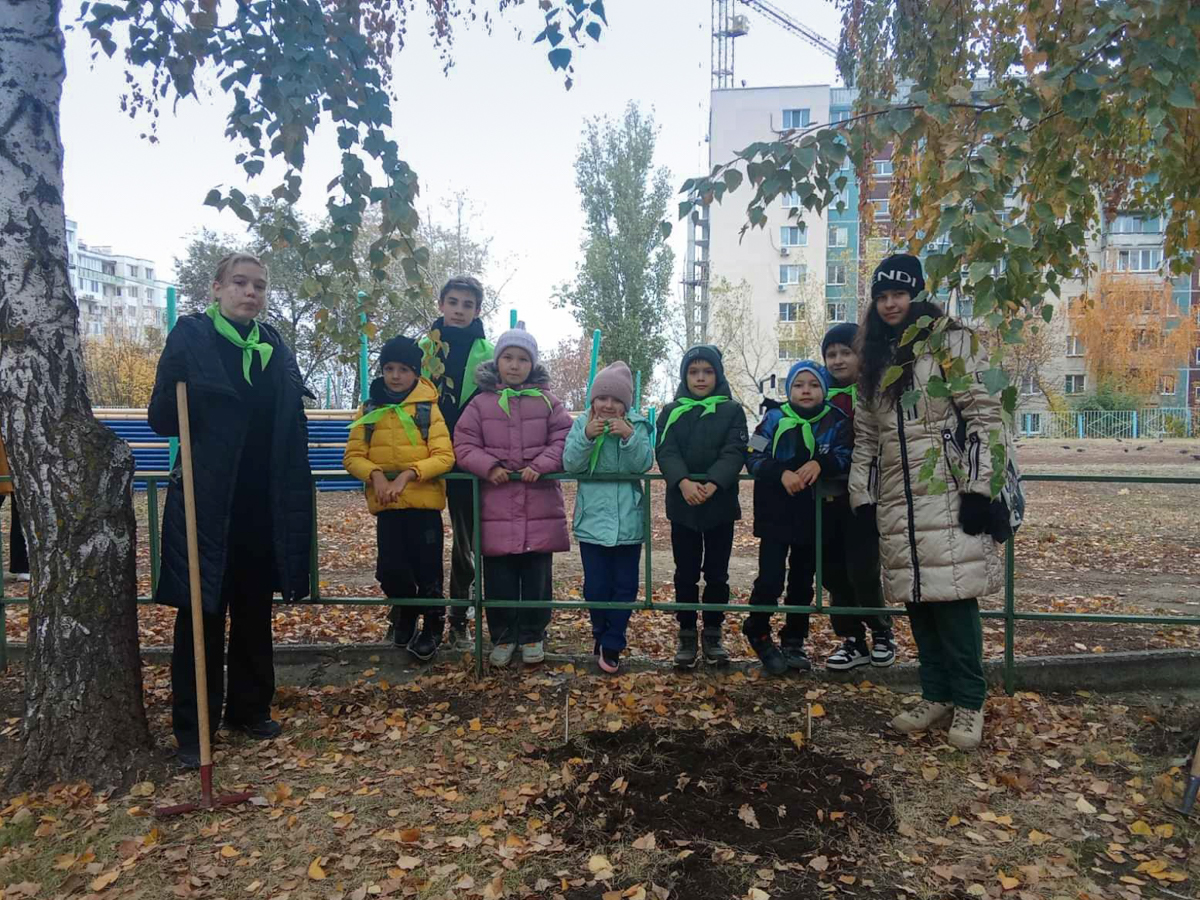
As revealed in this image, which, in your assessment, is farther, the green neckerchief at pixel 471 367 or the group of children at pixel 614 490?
the green neckerchief at pixel 471 367

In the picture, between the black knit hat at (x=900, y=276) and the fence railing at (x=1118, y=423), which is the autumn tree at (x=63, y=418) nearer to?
the black knit hat at (x=900, y=276)

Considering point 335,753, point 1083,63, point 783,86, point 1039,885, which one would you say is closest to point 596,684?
point 335,753

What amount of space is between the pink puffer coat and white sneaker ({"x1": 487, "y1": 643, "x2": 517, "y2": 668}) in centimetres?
51

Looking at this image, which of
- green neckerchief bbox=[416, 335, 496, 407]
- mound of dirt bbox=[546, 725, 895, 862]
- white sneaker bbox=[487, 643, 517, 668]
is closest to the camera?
mound of dirt bbox=[546, 725, 895, 862]

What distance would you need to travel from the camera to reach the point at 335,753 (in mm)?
3463

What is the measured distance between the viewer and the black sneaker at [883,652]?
4.14 meters

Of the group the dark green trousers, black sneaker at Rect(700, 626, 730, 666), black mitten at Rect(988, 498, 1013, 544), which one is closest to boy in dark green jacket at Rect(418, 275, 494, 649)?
black sneaker at Rect(700, 626, 730, 666)

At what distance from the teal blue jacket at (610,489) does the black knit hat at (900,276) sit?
1.30 metres

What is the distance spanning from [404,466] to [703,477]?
1.43m

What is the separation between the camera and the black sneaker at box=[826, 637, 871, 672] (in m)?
4.13

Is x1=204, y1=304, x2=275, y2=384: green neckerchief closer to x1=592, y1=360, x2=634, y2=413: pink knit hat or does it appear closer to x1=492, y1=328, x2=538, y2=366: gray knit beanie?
x1=492, y1=328, x2=538, y2=366: gray knit beanie

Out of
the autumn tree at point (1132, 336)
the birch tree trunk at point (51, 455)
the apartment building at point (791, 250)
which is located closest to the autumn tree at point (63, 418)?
the birch tree trunk at point (51, 455)

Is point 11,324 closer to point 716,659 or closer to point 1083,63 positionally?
point 716,659

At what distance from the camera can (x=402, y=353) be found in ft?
13.9
